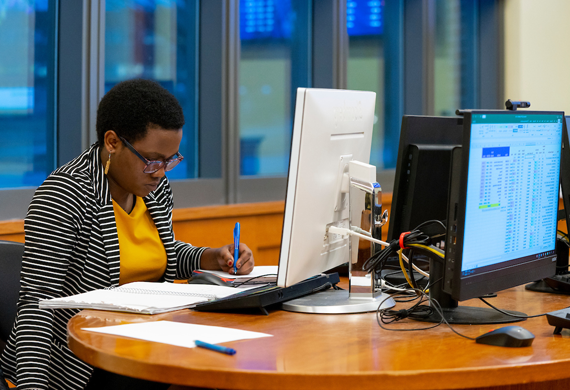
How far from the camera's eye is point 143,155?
5.63 ft

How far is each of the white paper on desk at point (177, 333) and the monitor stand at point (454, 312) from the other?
0.39 metres

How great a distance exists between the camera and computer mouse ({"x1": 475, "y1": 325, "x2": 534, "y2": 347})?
1136 millimetres

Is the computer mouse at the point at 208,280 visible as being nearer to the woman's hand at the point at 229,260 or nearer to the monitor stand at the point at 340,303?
the woman's hand at the point at 229,260

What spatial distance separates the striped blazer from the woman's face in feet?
0.16

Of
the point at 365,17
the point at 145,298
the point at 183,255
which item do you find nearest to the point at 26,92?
Answer: the point at 183,255

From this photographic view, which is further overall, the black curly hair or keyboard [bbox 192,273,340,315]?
the black curly hair

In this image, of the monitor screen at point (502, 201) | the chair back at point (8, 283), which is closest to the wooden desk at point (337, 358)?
the monitor screen at point (502, 201)

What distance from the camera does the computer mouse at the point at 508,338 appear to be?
114 centimetres

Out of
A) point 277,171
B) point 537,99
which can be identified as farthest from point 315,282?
point 537,99

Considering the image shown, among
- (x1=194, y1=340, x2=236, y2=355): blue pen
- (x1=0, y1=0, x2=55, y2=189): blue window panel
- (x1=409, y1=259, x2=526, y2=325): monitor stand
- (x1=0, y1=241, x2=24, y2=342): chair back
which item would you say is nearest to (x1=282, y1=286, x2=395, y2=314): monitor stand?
(x1=409, y1=259, x2=526, y2=325): monitor stand

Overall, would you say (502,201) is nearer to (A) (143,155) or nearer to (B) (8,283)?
(A) (143,155)

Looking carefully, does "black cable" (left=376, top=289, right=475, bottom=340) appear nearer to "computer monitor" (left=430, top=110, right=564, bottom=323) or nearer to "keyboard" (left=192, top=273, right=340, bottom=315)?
"computer monitor" (left=430, top=110, right=564, bottom=323)

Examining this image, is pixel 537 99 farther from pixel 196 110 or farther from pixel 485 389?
pixel 485 389

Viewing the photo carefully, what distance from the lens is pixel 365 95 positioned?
153 centimetres
